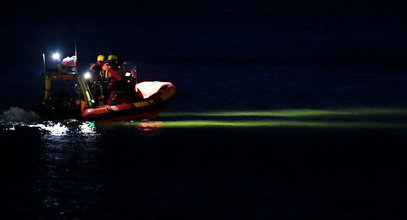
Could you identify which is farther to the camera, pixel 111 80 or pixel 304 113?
pixel 304 113

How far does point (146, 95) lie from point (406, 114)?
20.8ft

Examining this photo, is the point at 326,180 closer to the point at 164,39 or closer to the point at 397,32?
the point at 164,39

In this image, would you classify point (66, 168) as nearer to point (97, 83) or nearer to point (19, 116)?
point (97, 83)

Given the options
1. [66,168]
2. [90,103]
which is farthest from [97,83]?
[66,168]

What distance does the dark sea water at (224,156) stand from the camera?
1752 cm

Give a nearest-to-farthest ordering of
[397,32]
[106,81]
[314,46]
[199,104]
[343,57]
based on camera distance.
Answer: [106,81]
[199,104]
[343,57]
[314,46]
[397,32]

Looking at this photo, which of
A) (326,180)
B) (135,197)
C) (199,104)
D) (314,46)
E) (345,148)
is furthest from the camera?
(314,46)

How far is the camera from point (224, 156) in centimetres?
2208

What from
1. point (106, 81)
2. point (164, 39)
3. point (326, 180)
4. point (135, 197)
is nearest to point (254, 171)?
point (326, 180)

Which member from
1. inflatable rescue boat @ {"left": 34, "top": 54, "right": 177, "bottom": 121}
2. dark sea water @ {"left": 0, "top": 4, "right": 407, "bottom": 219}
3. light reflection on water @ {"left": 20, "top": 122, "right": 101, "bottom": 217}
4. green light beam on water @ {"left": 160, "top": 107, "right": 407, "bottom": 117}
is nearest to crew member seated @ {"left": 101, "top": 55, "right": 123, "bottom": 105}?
inflatable rescue boat @ {"left": 34, "top": 54, "right": 177, "bottom": 121}

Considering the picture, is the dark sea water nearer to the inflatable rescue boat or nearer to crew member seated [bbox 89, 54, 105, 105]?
the inflatable rescue boat

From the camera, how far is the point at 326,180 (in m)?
19.4

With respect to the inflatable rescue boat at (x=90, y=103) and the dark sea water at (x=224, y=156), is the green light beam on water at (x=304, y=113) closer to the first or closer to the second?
the dark sea water at (x=224, y=156)

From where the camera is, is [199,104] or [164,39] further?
[164,39]
